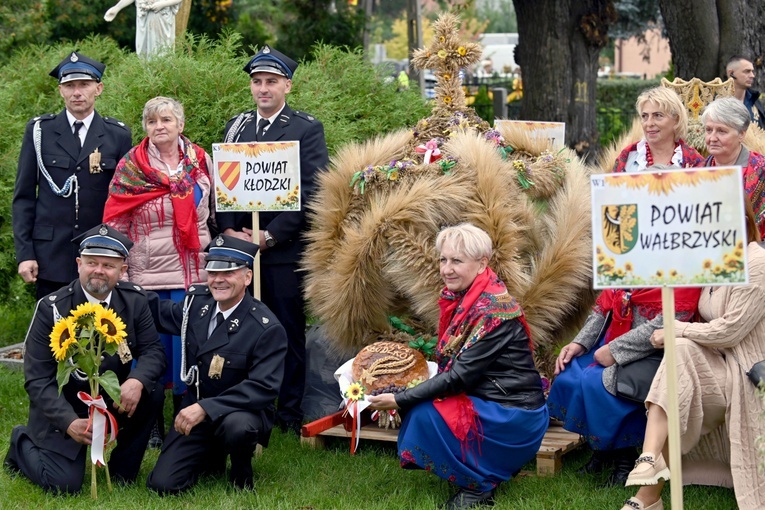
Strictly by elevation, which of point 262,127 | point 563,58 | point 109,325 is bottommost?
point 109,325

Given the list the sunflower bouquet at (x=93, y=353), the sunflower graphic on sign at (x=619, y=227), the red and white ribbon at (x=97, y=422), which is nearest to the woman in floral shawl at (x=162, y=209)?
the sunflower bouquet at (x=93, y=353)

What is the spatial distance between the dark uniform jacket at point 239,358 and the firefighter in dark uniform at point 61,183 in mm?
1061

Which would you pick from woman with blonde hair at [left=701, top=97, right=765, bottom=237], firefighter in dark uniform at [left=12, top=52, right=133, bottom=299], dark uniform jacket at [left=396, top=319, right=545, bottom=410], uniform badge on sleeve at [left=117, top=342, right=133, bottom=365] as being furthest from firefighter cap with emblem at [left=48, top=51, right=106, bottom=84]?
woman with blonde hair at [left=701, top=97, right=765, bottom=237]

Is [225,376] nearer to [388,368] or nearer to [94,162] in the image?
[388,368]

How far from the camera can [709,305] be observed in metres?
4.58

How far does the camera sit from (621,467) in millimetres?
4973

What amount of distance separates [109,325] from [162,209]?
0.99 meters

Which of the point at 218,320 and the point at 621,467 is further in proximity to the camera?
the point at 218,320

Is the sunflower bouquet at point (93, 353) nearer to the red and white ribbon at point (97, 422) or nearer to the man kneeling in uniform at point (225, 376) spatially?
the red and white ribbon at point (97, 422)

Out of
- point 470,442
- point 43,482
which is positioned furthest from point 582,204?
point 43,482

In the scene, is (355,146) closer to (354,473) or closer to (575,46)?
(354,473)

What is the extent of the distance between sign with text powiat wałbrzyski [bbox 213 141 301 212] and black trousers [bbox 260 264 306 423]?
48 centimetres

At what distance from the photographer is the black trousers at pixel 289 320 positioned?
5.88 meters

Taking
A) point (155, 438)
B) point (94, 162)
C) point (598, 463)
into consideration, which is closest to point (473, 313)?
point (598, 463)
